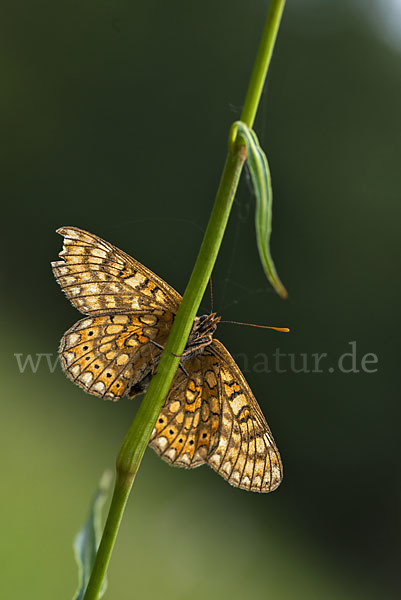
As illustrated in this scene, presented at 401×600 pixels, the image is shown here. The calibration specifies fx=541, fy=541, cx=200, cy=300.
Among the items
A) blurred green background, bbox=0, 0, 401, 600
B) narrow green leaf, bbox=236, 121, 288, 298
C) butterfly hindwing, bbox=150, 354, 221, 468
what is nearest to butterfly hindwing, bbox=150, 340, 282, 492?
butterfly hindwing, bbox=150, 354, 221, 468

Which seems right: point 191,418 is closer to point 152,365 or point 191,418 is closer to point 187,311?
point 152,365

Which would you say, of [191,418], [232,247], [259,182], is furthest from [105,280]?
[232,247]

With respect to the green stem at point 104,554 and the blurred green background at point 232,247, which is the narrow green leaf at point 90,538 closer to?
the green stem at point 104,554

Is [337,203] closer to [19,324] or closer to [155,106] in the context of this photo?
[155,106]

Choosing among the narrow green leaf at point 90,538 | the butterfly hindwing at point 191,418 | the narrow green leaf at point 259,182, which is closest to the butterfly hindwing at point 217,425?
the butterfly hindwing at point 191,418

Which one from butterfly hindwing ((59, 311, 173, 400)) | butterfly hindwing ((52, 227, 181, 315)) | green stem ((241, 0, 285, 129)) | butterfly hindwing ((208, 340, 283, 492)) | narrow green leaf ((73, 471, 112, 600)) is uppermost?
green stem ((241, 0, 285, 129))

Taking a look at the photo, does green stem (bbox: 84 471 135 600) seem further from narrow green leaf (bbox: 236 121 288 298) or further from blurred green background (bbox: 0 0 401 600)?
blurred green background (bbox: 0 0 401 600)
